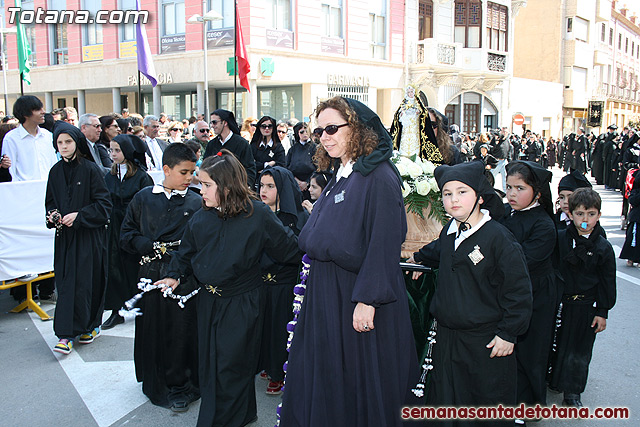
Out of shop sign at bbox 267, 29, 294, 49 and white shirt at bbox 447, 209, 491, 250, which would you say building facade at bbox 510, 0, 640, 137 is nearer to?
shop sign at bbox 267, 29, 294, 49

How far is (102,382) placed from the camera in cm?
472

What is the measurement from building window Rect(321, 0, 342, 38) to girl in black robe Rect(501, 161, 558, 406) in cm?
1935

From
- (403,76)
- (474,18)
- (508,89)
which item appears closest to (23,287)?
(403,76)

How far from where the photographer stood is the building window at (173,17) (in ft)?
68.3

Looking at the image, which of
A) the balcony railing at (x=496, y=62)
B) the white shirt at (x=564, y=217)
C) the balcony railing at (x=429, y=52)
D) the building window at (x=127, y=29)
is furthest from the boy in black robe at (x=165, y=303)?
the balcony railing at (x=496, y=62)

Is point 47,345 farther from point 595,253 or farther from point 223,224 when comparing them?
point 595,253

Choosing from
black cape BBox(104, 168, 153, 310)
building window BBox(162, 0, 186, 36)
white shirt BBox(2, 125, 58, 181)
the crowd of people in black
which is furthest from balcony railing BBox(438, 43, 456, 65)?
black cape BBox(104, 168, 153, 310)

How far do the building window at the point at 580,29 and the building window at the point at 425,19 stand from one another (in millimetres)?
18296

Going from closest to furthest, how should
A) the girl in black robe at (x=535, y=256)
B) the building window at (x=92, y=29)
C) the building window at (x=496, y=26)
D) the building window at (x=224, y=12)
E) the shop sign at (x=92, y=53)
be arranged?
the girl in black robe at (x=535, y=256)
the building window at (x=224, y=12)
the building window at (x=92, y=29)
the shop sign at (x=92, y=53)
the building window at (x=496, y=26)

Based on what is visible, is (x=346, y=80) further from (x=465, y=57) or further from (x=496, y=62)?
(x=496, y=62)

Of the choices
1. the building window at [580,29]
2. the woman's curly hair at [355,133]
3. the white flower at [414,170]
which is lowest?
the white flower at [414,170]

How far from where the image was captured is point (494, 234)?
126 inches

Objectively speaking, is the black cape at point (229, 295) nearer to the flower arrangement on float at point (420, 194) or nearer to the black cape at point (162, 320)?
the black cape at point (162, 320)

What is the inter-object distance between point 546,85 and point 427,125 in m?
35.8
